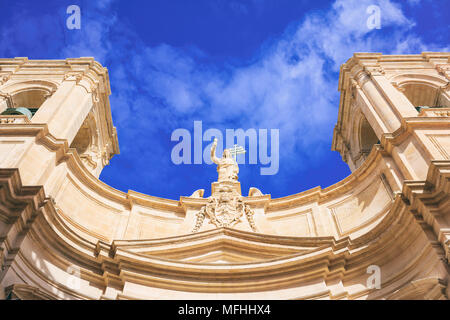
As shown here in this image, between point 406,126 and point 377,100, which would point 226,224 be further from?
point 377,100

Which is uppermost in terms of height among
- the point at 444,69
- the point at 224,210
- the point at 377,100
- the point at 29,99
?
the point at 444,69

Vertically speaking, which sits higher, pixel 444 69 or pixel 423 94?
pixel 444 69

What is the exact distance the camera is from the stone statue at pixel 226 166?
61.3 ft

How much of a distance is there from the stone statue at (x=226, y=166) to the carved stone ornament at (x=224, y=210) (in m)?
1.30

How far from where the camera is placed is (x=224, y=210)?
1630 cm

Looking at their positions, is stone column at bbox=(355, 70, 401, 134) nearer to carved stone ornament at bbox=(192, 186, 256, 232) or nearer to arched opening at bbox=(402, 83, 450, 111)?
arched opening at bbox=(402, 83, 450, 111)

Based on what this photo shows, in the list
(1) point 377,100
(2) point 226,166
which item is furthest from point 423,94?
(2) point 226,166

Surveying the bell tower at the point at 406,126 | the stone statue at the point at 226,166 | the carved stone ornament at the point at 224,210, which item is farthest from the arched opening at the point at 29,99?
the bell tower at the point at 406,126

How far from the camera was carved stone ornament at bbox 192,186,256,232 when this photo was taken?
1580cm

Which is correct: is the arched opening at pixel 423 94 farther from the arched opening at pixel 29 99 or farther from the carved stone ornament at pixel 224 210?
the arched opening at pixel 29 99

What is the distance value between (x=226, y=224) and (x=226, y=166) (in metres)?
4.35
